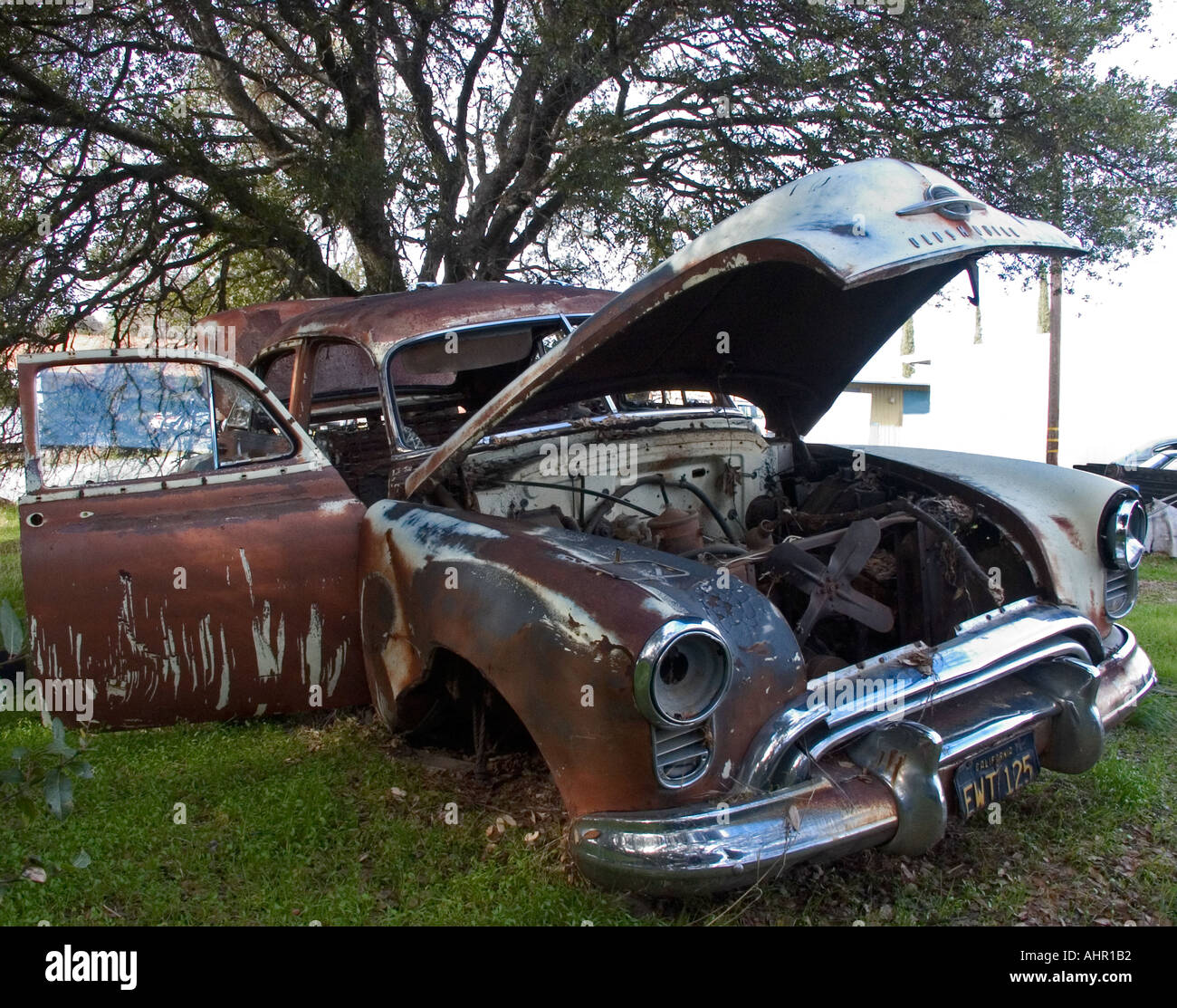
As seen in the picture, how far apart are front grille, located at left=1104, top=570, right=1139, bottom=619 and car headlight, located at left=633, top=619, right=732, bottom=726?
5.85ft

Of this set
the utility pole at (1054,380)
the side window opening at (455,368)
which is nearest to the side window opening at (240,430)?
the side window opening at (455,368)

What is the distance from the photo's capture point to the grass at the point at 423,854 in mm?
2496

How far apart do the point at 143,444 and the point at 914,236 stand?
2608mm

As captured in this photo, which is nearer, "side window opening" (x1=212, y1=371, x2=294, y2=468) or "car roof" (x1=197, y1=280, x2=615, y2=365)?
"side window opening" (x1=212, y1=371, x2=294, y2=468)

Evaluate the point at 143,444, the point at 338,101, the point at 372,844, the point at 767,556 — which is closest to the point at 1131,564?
the point at 767,556

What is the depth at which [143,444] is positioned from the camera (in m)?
3.43

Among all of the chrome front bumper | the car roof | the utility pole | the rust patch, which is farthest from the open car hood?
the utility pole

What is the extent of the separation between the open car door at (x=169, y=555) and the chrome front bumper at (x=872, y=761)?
1429 millimetres

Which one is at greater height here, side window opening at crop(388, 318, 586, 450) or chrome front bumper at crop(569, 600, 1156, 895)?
side window opening at crop(388, 318, 586, 450)

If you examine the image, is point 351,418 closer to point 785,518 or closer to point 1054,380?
point 785,518

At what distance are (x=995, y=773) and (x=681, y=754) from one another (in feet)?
3.04

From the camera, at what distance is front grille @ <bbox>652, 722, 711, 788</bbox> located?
215cm

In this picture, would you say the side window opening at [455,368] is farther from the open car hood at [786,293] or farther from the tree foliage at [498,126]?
the tree foliage at [498,126]

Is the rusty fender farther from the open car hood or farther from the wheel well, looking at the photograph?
the open car hood
